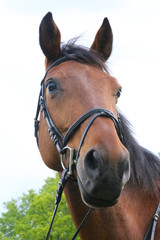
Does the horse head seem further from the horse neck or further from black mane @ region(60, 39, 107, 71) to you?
the horse neck

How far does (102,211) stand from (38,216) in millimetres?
22354

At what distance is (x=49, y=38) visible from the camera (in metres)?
4.31

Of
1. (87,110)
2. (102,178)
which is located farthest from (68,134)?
(102,178)

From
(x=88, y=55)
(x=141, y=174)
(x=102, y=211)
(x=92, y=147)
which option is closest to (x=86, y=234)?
(x=102, y=211)

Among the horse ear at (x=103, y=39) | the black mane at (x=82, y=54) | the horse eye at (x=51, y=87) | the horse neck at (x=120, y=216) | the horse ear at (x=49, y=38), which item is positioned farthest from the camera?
the horse ear at (x=103, y=39)

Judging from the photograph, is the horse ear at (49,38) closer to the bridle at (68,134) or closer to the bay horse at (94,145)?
the bay horse at (94,145)

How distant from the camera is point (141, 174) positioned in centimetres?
411

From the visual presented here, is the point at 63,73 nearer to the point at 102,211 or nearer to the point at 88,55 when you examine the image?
the point at 88,55

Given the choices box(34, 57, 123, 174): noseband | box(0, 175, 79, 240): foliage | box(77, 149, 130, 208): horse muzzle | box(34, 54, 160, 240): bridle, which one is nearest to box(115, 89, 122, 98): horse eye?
box(34, 54, 160, 240): bridle

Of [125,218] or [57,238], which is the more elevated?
[125,218]

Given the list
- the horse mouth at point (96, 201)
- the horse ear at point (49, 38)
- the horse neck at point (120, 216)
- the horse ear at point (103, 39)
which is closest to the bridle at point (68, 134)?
the horse neck at point (120, 216)

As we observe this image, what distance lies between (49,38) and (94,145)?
7.27ft

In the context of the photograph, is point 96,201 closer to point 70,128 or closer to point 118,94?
point 70,128

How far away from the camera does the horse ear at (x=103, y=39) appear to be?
15.2 ft
